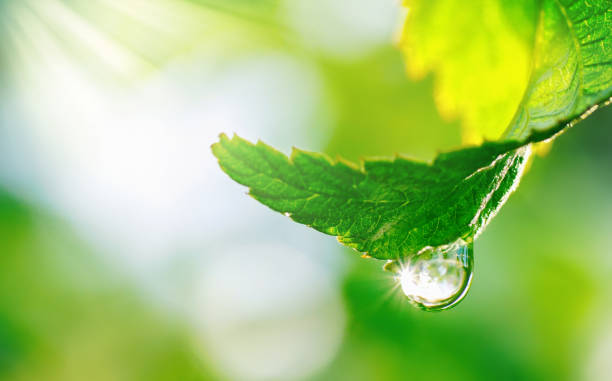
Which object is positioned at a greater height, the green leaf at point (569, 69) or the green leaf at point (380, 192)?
the green leaf at point (569, 69)

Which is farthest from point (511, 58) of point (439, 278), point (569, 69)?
point (439, 278)

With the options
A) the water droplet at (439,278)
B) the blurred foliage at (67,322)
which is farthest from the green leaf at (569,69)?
the blurred foliage at (67,322)

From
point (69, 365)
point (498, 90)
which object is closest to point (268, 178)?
point (498, 90)

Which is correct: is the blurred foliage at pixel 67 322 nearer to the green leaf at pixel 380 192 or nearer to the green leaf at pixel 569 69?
the green leaf at pixel 380 192

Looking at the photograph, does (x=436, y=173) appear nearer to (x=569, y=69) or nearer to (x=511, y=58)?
(x=569, y=69)

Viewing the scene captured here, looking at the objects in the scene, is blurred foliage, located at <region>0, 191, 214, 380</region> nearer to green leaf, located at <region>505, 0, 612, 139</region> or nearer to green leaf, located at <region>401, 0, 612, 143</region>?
green leaf, located at <region>401, 0, 612, 143</region>

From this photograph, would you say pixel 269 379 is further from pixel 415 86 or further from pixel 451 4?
pixel 451 4
